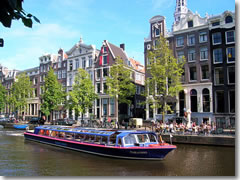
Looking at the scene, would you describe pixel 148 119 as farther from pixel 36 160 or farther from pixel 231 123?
pixel 36 160

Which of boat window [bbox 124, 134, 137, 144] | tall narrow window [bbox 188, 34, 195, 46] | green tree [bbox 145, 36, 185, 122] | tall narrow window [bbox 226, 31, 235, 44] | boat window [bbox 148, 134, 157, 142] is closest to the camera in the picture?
boat window [bbox 124, 134, 137, 144]

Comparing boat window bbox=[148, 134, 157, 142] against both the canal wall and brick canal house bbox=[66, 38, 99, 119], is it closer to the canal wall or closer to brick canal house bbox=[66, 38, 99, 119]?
the canal wall

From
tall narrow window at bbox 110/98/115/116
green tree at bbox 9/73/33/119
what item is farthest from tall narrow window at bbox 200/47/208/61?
green tree at bbox 9/73/33/119

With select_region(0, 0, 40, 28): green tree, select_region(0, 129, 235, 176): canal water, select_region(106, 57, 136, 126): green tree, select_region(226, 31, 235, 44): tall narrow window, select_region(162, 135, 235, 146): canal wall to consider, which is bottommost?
select_region(0, 129, 235, 176): canal water

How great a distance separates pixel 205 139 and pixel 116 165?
11639mm

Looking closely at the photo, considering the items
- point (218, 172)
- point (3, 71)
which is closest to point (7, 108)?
point (3, 71)

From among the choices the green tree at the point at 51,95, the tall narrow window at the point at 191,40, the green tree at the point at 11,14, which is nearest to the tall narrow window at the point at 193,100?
the tall narrow window at the point at 191,40

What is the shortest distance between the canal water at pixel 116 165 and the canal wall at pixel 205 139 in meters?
2.27

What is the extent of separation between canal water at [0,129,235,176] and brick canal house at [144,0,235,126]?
13278 mm

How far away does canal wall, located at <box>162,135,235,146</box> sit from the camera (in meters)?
21.8

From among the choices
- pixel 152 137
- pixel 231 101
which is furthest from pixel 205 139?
pixel 231 101

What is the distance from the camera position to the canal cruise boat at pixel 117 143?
1617 cm

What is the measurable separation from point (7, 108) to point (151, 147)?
64802 mm

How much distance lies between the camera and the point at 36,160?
56.4 ft
